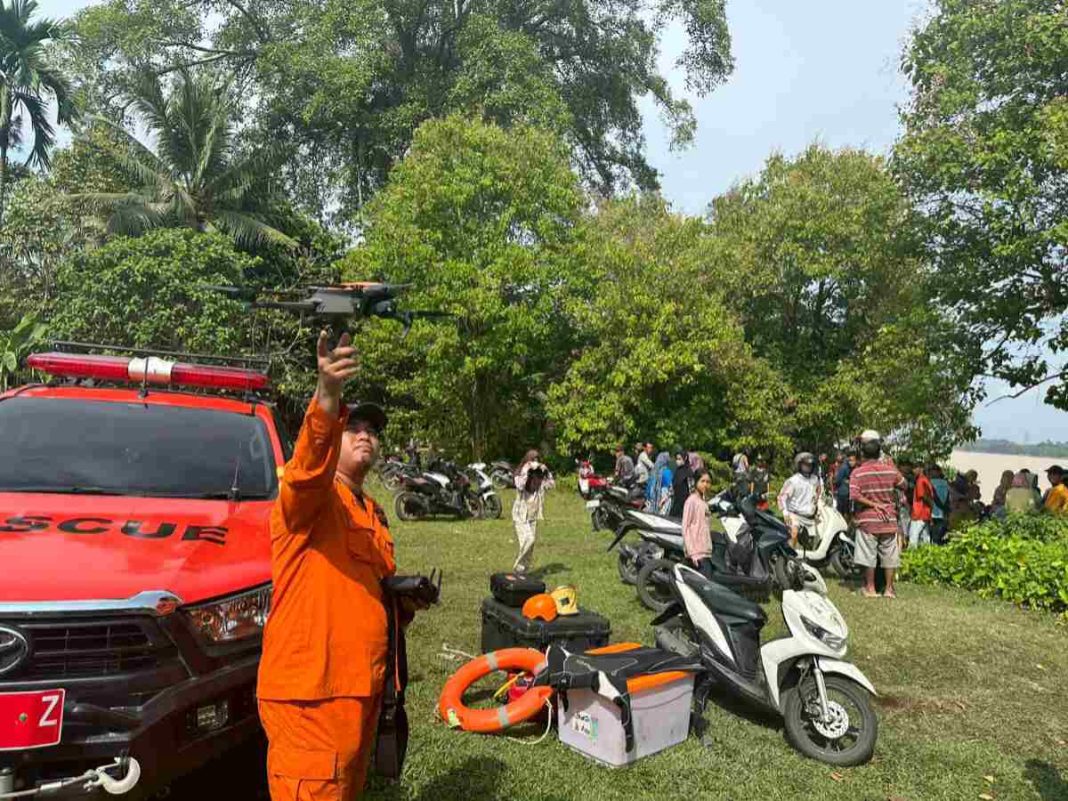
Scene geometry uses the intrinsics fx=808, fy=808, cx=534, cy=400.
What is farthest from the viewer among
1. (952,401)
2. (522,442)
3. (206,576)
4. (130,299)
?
(522,442)

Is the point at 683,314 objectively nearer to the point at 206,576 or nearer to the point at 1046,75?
the point at 1046,75

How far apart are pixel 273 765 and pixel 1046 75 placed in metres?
12.2

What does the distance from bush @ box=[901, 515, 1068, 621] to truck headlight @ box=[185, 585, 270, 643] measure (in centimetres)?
839

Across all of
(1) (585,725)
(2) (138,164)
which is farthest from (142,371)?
(2) (138,164)

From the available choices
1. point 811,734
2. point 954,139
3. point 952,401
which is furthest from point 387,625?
point 952,401

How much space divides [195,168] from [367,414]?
23554mm

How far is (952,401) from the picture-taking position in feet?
42.7

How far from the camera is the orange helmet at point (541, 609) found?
5332mm

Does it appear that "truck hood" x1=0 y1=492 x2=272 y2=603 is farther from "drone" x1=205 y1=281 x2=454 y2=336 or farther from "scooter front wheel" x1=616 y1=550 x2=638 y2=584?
"scooter front wheel" x1=616 y1=550 x2=638 y2=584

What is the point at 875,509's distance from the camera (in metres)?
8.73

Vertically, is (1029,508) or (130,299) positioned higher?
(130,299)

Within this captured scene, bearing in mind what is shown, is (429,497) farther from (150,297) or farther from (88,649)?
(88,649)

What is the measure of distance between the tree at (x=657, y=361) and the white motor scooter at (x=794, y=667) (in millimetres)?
15033

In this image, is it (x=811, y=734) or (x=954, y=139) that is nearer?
(x=811, y=734)
